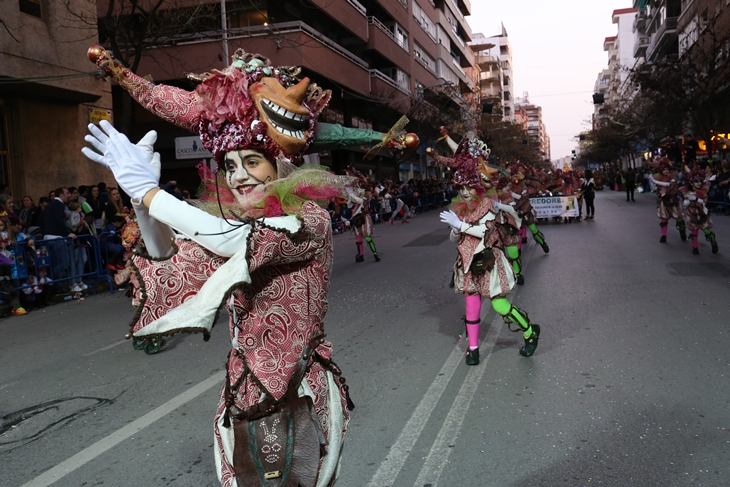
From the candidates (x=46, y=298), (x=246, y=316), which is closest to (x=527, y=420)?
(x=246, y=316)

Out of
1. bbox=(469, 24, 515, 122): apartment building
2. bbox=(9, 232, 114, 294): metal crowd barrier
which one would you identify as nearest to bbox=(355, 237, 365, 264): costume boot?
bbox=(9, 232, 114, 294): metal crowd barrier

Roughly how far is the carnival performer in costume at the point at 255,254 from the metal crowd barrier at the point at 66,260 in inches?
365

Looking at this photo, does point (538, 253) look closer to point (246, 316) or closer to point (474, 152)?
point (474, 152)

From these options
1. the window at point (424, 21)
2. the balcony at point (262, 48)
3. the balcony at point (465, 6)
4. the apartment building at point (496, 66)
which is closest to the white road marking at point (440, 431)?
the balcony at point (262, 48)

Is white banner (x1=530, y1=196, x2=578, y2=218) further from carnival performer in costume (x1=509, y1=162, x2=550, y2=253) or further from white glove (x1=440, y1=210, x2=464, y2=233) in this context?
white glove (x1=440, y1=210, x2=464, y2=233)

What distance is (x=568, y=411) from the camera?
4766 millimetres

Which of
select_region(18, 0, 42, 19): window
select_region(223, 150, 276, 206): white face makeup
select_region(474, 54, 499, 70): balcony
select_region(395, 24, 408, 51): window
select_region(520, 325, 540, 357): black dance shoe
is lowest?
select_region(520, 325, 540, 357): black dance shoe

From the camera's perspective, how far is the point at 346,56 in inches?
1189

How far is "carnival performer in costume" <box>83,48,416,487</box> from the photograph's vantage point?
1853 mm

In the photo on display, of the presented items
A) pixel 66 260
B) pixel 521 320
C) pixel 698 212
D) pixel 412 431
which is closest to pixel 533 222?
pixel 698 212

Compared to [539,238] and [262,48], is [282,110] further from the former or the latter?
[262,48]

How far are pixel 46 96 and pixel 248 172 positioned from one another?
52.8 feet

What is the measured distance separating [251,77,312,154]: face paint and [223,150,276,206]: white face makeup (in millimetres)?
91

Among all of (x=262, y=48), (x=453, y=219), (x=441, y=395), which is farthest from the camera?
(x=262, y=48)
